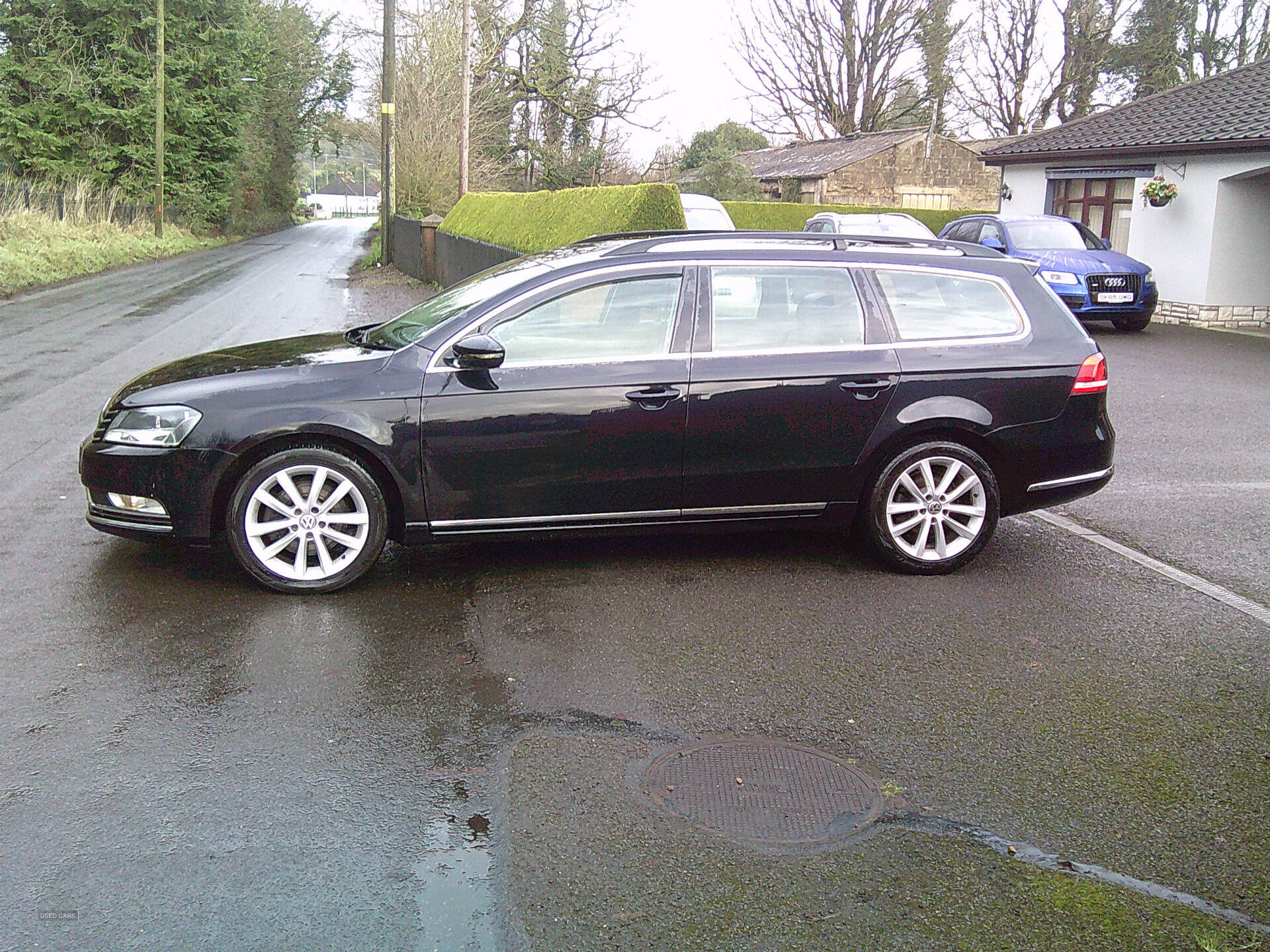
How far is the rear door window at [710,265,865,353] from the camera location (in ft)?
19.2

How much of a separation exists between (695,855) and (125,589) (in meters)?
3.42

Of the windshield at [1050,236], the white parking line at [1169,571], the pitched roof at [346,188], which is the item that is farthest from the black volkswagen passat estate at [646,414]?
the pitched roof at [346,188]

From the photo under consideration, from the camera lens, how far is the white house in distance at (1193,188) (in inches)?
784

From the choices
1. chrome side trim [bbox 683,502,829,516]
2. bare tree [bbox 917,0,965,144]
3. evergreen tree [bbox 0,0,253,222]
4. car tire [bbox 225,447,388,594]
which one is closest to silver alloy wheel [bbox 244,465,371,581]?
car tire [bbox 225,447,388,594]

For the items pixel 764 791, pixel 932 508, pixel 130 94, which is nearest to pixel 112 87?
pixel 130 94

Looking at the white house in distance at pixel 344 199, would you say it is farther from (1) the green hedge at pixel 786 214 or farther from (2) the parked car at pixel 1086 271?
(2) the parked car at pixel 1086 271

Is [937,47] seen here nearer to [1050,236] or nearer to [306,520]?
[1050,236]

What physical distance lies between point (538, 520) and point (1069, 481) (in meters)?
2.82

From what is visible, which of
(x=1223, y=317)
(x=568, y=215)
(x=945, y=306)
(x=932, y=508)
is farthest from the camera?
(x=1223, y=317)

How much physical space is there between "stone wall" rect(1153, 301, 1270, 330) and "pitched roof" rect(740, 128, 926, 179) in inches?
843

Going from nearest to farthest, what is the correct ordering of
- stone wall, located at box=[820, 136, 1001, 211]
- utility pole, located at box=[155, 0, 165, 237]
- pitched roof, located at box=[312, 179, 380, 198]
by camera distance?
1. utility pole, located at box=[155, 0, 165, 237]
2. stone wall, located at box=[820, 136, 1001, 211]
3. pitched roof, located at box=[312, 179, 380, 198]

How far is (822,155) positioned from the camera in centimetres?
4472

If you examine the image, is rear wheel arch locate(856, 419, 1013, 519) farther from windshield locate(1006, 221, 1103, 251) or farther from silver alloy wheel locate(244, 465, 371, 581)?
windshield locate(1006, 221, 1103, 251)

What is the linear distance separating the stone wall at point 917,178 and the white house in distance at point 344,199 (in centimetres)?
7323
